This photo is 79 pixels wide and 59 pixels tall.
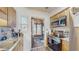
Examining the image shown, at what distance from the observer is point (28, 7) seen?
170 cm

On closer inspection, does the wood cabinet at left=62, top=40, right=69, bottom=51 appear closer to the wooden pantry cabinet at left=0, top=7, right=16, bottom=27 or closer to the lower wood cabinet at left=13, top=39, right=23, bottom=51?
the lower wood cabinet at left=13, top=39, right=23, bottom=51

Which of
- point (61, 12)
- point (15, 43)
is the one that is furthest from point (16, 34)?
point (61, 12)

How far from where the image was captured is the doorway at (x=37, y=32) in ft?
5.72

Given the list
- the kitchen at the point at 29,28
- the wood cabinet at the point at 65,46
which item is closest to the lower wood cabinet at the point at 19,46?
the kitchen at the point at 29,28

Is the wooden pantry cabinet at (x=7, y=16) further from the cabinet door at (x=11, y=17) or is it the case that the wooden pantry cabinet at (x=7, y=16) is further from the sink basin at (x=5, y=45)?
the sink basin at (x=5, y=45)

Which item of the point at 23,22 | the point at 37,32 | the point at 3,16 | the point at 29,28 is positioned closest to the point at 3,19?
the point at 3,16

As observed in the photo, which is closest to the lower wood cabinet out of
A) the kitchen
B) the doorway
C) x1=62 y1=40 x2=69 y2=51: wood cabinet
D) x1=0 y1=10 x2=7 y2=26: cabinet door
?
the kitchen

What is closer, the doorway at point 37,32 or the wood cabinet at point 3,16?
the wood cabinet at point 3,16

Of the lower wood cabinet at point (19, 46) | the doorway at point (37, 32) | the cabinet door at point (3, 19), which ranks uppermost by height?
the cabinet door at point (3, 19)

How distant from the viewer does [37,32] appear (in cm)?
178

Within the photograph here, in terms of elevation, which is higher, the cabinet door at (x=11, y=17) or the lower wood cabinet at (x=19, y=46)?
the cabinet door at (x=11, y=17)

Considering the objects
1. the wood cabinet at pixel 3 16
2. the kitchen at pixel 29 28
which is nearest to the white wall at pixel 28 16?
the kitchen at pixel 29 28

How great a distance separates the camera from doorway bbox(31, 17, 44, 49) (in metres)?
1.74
